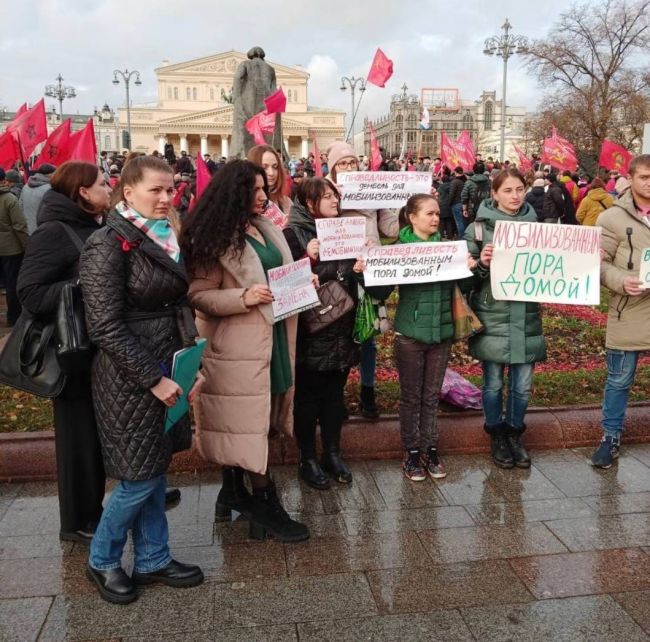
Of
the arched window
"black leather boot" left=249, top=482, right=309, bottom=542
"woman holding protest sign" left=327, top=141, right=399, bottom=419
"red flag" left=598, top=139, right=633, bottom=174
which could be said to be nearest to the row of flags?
"woman holding protest sign" left=327, top=141, right=399, bottom=419

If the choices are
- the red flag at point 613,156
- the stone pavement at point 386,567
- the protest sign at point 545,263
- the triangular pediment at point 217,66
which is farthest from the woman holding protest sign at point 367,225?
the triangular pediment at point 217,66

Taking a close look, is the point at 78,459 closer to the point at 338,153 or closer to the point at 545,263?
the point at 338,153

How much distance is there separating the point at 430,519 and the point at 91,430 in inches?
75.0

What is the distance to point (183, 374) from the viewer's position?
3.06 meters

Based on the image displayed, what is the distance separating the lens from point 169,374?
119 inches

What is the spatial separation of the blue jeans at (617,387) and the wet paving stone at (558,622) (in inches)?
68.7

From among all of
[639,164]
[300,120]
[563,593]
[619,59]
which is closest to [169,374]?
[563,593]

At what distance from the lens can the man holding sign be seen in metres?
4.36

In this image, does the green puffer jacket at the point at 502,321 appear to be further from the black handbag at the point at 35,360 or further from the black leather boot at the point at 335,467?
the black handbag at the point at 35,360

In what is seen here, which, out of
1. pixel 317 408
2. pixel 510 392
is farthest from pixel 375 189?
pixel 510 392

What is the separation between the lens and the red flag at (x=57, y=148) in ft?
32.1

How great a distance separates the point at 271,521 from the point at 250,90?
884 cm

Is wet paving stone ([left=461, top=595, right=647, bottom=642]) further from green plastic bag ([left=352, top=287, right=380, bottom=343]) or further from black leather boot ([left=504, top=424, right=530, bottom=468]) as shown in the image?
green plastic bag ([left=352, top=287, right=380, bottom=343])

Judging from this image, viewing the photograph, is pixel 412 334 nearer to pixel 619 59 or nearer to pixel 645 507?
A: pixel 645 507
